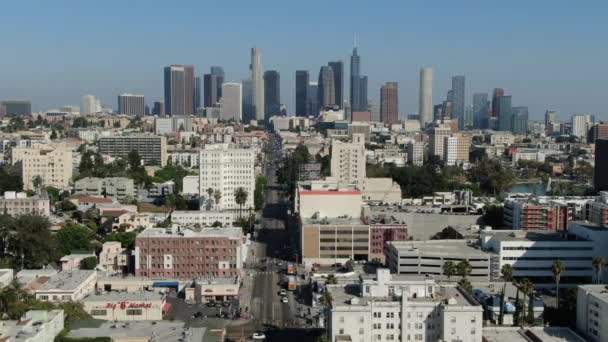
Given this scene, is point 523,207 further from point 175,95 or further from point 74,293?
point 175,95

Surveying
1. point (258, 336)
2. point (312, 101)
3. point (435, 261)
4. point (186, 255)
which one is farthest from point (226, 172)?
point (312, 101)

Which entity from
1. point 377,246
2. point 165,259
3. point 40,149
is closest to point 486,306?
point 377,246

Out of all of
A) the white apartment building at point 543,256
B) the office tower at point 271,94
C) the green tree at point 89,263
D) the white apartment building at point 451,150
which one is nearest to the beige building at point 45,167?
the green tree at point 89,263

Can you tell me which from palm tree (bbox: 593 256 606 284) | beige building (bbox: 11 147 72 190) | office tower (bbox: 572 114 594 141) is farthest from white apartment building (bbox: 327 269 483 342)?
office tower (bbox: 572 114 594 141)

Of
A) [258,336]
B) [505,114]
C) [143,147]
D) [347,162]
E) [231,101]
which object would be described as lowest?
[258,336]

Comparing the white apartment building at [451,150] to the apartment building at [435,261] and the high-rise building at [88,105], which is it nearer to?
the apartment building at [435,261]

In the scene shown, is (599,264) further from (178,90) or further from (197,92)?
(197,92)

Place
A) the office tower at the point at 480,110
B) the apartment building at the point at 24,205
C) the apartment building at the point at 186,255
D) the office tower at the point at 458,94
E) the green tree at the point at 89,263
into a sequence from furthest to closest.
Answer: the office tower at the point at 458,94
the office tower at the point at 480,110
the apartment building at the point at 24,205
the green tree at the point at 89,263
the apartment building at the point at 186,255

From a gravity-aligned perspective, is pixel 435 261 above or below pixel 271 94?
below
